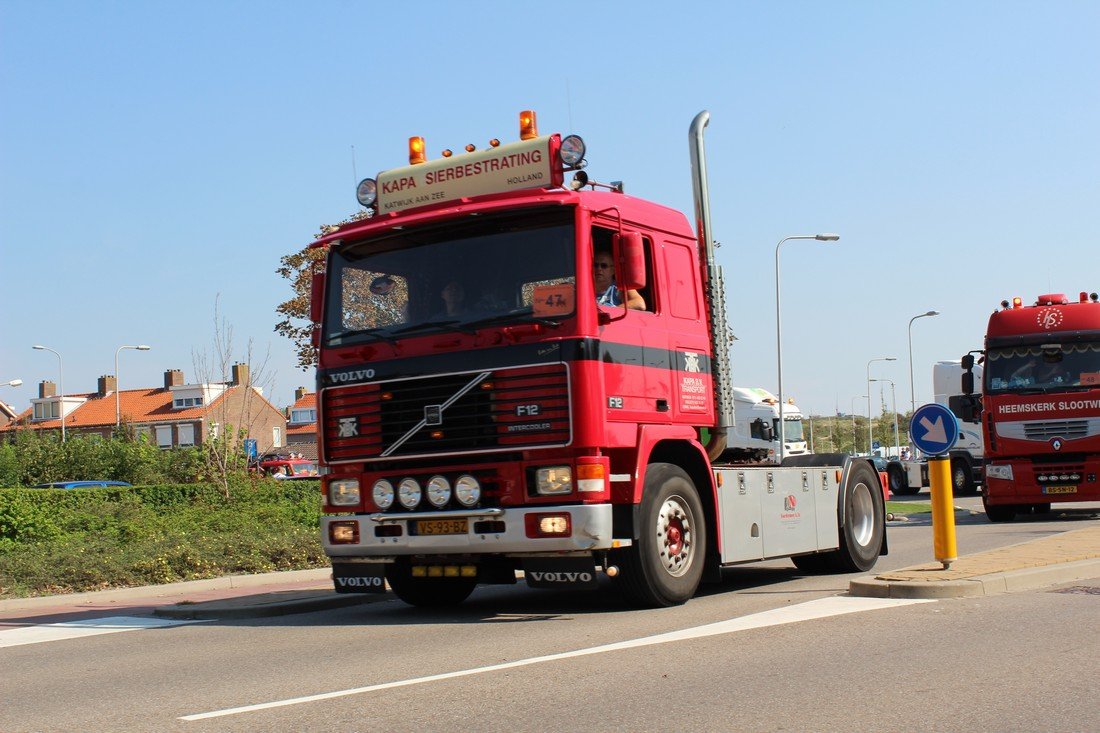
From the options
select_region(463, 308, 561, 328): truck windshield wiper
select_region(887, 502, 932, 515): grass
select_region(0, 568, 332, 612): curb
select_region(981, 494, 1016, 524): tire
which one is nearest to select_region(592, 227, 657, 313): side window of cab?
select_region(463, 308, 561, 328): truck windshield wiper

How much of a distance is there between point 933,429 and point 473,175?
495 cm

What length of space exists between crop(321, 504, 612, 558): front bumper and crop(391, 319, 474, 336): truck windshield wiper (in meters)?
1.46

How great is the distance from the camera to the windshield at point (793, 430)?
4372cm

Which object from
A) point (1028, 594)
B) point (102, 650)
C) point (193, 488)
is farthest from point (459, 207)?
point (193, 488)

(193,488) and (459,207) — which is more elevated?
(459,207)

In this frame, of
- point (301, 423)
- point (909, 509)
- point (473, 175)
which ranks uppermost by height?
point (301, 423)

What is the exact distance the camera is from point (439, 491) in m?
9.93

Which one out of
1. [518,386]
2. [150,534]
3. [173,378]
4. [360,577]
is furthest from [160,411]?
[518,386]

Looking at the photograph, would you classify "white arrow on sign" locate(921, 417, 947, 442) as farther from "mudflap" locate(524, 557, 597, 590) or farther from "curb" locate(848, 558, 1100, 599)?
"mudflap" locate(524, 557, 597, 590)

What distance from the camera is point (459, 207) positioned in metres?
10.2

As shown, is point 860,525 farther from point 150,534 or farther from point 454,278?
point 150,534

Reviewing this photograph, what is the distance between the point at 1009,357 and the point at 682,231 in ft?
42.7

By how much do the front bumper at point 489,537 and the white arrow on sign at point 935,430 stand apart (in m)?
3.83

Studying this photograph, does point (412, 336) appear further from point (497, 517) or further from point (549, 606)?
point (549, 606)
